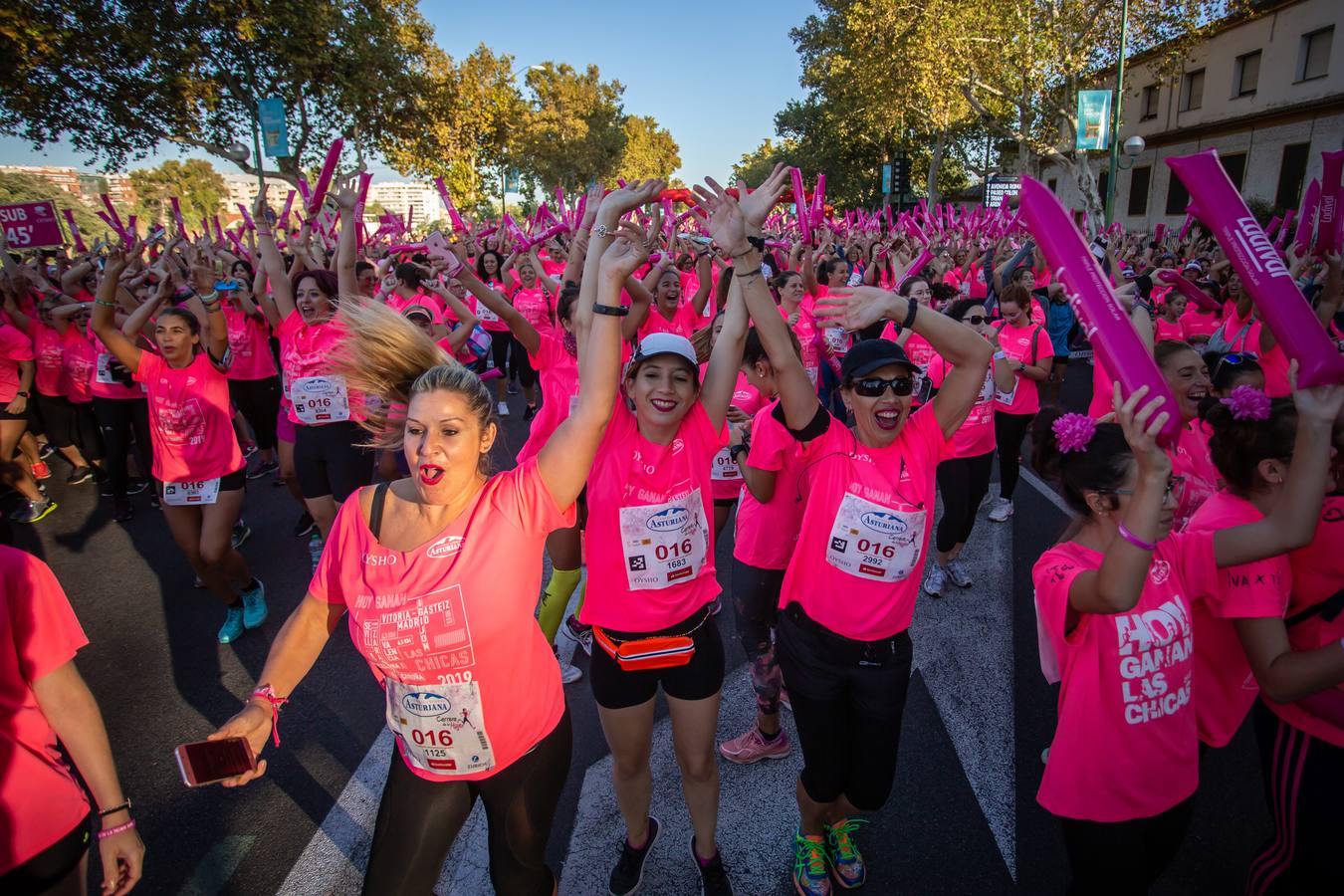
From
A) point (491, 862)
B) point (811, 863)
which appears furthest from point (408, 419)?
point (811, 863)

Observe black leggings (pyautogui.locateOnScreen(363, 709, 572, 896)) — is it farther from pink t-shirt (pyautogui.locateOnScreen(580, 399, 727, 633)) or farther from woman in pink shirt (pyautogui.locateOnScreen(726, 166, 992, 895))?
woman in pink shirt (pyautogui.locateOnScreen(726, 166, 992, 895))

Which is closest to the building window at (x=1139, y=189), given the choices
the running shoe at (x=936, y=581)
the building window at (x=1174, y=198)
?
the building window at (x=1174, y=198)

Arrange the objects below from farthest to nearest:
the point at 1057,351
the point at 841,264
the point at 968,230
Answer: the point at 968,230, the point at 1057,351, the point at 841,264

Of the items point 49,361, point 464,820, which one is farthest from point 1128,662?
point 49,361

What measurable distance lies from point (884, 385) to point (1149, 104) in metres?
43.2

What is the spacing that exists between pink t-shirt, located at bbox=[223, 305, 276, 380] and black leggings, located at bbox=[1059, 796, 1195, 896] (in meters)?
7.76

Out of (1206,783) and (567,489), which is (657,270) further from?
(1206,783)

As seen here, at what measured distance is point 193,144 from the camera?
18.1m

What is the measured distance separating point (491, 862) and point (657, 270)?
4.14 meters

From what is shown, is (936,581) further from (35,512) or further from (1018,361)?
(35,512)

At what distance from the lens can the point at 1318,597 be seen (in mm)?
2123

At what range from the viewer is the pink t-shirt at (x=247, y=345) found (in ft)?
23.3

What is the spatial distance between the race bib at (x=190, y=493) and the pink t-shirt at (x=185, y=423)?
31 millimetres

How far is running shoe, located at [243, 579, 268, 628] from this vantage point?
4625 mm
